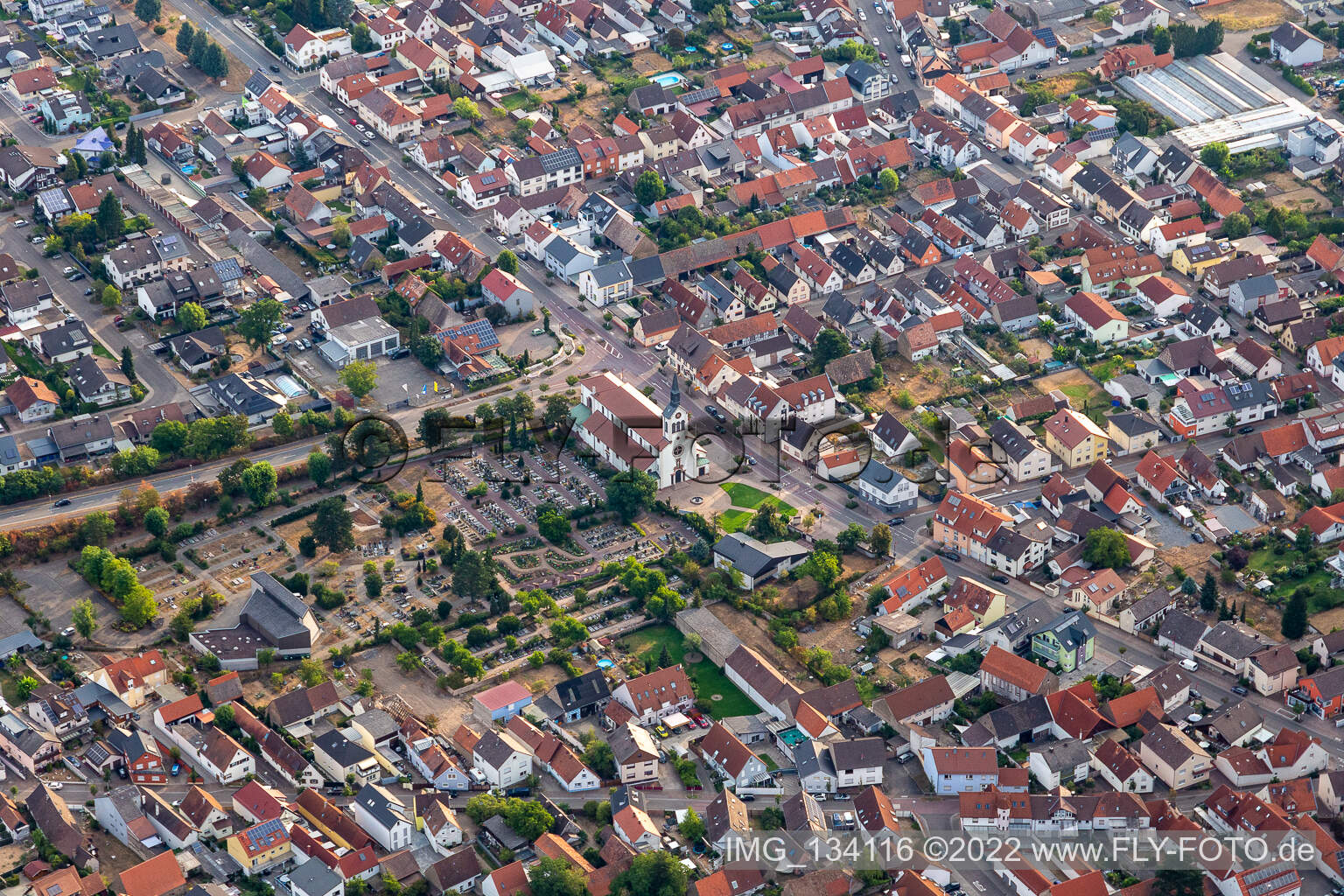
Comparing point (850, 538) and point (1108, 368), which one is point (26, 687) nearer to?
point (850, 538)

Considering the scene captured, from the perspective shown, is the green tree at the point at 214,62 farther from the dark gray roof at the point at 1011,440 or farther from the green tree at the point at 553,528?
the dark gray roof at the point at 1011,440

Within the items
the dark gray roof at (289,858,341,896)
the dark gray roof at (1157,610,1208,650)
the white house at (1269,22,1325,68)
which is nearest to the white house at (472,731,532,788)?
the dark gray roof at (289,858,341,896)

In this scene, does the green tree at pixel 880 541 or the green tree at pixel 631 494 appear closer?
the green tree at pixel 880 541

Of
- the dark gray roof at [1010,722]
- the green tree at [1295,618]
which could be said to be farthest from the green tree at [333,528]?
the green tree at [1295,618]

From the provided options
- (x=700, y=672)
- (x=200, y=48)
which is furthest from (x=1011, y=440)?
(x=200, y=48)

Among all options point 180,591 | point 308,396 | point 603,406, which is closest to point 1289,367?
point 603,406

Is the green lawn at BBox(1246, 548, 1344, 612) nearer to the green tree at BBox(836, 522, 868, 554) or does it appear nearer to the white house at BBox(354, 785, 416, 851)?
the green tree at BBox(836, 522, 868, 554)
